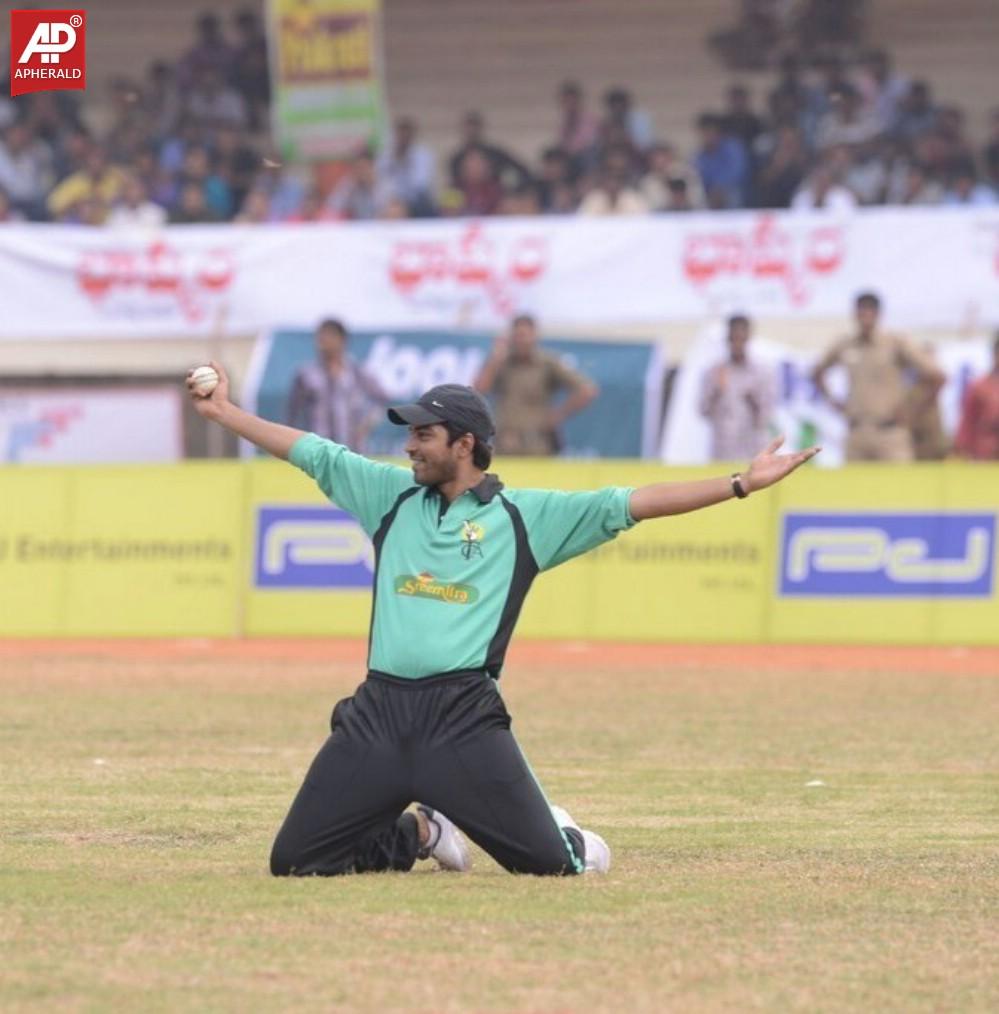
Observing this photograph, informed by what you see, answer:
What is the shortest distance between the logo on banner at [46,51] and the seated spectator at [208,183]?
4.79 feet

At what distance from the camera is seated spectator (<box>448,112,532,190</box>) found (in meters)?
26.9

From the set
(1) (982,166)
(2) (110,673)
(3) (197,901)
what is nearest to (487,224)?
(1) (982,166)

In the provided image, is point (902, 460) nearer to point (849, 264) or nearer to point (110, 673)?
point (849, 264)

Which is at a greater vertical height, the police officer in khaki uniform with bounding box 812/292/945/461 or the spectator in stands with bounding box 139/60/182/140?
the spectator in stands with bounding box 139/60/182/140

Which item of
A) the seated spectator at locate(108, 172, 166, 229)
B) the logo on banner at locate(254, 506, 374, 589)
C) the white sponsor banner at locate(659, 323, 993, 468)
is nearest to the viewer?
the logo on banner at locate(254, 506, 374, 589)

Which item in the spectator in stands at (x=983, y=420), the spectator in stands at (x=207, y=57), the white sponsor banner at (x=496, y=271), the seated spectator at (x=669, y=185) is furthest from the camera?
the spectator in stands at (x=207, y=57)

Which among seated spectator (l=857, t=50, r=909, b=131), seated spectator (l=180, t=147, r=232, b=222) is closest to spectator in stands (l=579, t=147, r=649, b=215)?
seated spectator (l=857, t=50, r=909, b=131)

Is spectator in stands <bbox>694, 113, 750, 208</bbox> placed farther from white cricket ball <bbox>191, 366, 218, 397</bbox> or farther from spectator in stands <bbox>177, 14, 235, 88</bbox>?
white cricket ball <bbox>191, 366, 218, 397</bbox>

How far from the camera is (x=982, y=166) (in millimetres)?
25906

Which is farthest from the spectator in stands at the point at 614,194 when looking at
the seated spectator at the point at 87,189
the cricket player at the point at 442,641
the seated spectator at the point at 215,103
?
the cricket player at the point at 442,641

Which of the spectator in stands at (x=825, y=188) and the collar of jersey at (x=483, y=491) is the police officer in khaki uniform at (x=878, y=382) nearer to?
the spectator in stands at (x=825, y=188)

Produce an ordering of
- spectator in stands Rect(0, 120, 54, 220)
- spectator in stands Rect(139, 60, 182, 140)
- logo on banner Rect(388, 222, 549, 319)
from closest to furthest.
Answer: logo on banner Rect(388, 222, 549, 319), spectator in stands Rect(0, 120, 54, 220), spectator in stands Rect(139, 60, 182, 140)

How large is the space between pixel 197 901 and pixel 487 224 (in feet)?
58.2

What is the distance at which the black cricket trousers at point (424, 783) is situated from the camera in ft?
26.7
